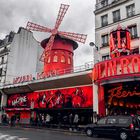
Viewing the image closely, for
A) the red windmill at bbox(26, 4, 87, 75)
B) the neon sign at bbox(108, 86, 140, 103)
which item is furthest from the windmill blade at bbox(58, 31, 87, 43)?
the neon sign at bbox(108, 86, 140, 103)

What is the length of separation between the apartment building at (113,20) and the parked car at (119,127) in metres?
7.28

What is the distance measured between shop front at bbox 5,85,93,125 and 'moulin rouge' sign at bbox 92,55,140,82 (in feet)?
13.7

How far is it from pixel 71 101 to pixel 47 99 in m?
3.65

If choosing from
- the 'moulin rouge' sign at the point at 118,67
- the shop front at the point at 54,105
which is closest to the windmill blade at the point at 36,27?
the shop front at the point at 54,105

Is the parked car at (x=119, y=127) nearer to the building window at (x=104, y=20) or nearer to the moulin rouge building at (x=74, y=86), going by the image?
the moulin rouge building at (x=74, y=86)

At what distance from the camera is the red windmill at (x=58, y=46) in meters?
27.4

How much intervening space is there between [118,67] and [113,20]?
254 inches

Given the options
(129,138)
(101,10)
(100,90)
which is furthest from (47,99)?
(129,138)

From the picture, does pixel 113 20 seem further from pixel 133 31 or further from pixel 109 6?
pixel 133 31

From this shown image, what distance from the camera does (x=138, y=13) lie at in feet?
58.7

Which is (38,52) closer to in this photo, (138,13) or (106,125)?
(138,13)

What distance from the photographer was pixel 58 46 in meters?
28.1

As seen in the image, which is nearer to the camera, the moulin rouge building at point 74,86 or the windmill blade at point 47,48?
the moulin rouge building at point 74,86

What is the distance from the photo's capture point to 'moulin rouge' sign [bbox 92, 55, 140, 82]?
14156 mm
